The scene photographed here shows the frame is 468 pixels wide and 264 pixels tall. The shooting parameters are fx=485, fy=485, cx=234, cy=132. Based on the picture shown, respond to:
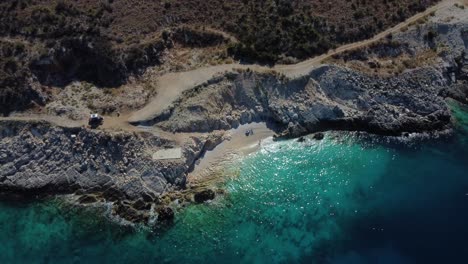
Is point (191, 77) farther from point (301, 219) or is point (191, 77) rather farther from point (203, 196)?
point (301, 219)

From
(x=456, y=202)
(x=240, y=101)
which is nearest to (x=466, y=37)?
(x=456, y=202)

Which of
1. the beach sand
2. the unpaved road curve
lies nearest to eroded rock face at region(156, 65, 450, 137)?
the unpaved road curve

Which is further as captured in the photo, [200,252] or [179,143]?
[179,143]

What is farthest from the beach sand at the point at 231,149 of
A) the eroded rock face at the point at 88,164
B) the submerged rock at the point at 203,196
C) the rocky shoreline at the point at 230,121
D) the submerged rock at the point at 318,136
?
the submerged rock at the point at 318,136

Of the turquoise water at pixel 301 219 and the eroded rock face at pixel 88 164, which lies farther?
the eroded rock face at pixel 88 164

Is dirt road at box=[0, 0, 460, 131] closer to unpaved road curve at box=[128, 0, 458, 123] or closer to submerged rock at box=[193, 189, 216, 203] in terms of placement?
unpaved road curve at box=[128, 0, 458, 123]

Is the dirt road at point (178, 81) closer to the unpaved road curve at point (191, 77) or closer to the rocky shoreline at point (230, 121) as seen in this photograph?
the unpaved road curve at point (191, 77)

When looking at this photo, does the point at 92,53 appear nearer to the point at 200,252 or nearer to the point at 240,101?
the point at 240,101
